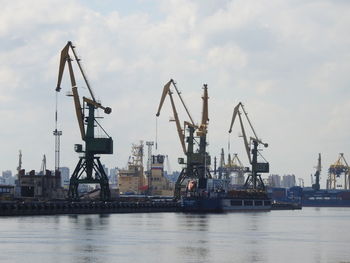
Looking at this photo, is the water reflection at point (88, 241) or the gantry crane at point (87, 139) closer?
the water reflection at point (88, 241)

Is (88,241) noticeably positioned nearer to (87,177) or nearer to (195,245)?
(195,245)

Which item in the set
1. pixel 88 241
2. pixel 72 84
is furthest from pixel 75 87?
pixel 88 241

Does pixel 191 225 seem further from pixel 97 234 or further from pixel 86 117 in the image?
pixel 86 117

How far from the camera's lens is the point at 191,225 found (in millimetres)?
122062

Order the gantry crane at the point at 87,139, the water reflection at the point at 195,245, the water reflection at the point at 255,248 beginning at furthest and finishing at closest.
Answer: the gantry crane at the point at 87,139 → the water reflection at the point at 255,248 → the water reflection at the point at 195,245

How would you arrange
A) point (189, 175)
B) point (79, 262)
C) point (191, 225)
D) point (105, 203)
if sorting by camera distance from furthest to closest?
point (189, 175), point (105, 203), point (191, 225), point (79, 262)

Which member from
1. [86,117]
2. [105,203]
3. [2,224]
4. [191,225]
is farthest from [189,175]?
[2,224]

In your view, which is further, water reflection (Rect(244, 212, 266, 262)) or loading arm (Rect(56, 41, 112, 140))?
loading arm (Rect(56, 41, 112, 140))

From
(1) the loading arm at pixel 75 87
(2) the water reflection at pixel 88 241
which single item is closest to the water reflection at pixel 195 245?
(2) the water reflection at pixel 88 241

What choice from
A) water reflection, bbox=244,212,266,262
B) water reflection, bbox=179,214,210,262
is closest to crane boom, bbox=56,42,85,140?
water reflection, bbox=179,214,210,262

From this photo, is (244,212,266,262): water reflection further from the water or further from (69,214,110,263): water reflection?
(69,214,110,263): water reflection

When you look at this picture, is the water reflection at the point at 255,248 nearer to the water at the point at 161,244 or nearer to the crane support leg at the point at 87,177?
the water at the point at 161,244

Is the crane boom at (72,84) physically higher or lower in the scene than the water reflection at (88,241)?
higher

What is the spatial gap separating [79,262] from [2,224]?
47128 millimetres
